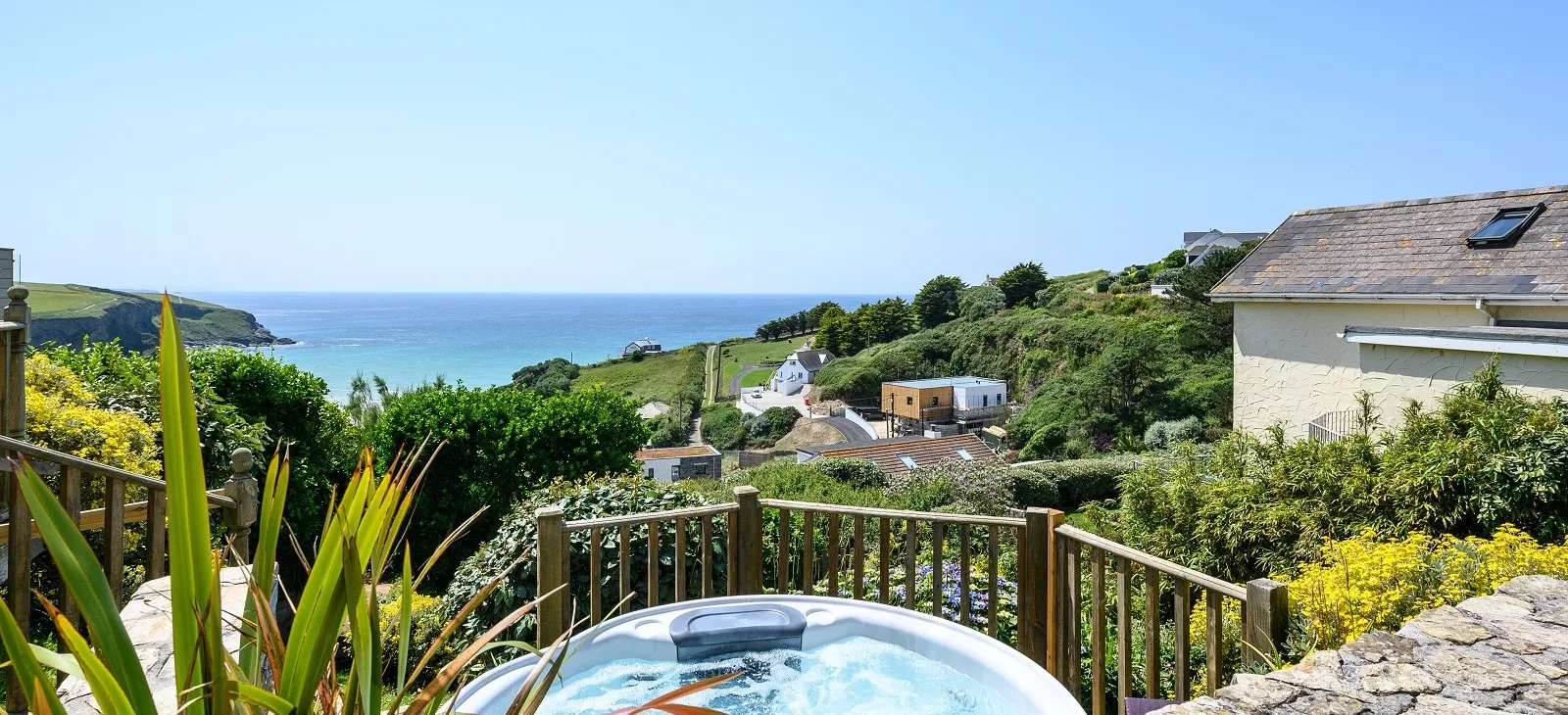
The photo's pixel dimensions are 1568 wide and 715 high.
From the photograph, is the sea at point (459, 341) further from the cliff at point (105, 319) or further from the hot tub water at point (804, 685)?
the hot tub water at point (804, 685)

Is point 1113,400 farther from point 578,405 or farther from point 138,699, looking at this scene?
point 138,699

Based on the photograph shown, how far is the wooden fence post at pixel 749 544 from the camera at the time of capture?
3.88 metres

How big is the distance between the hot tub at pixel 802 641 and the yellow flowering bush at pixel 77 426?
9.87 ft

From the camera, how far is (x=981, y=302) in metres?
40.9

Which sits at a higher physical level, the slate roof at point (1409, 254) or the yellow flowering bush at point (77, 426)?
the slate roof at point (1409, 254)

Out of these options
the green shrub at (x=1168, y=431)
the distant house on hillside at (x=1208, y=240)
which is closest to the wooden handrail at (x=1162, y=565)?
the green shrub at (x=1168, y=431)

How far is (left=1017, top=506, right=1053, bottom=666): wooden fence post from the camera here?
3.28 m

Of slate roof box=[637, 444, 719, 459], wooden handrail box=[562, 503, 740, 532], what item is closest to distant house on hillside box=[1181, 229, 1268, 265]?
slate roof box=[637, 444, 719, 459]

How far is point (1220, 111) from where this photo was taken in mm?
12211

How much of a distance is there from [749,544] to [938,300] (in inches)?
1642

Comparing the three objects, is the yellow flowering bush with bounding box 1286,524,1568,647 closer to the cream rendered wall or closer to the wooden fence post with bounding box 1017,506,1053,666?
the wooden fence post with bounding box 1017,506,1053,666

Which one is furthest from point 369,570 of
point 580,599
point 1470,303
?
point 1470,303

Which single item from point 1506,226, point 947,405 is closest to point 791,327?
point 947,405

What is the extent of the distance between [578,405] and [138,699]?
26.5 ft
